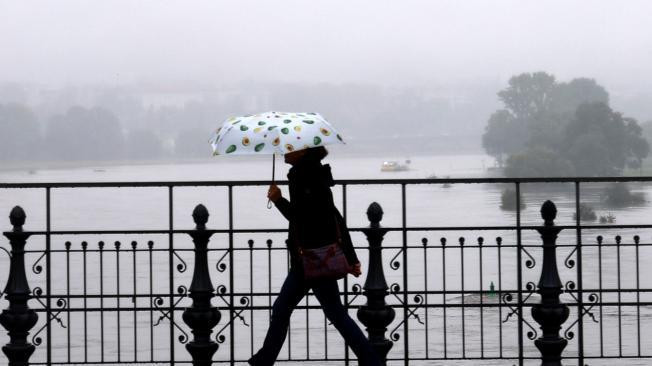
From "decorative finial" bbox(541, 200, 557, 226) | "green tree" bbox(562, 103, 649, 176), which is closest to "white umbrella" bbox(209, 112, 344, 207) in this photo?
"decorative finial" bbox(541, 200, 557, 226)

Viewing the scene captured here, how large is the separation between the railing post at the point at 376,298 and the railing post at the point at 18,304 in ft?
6.58

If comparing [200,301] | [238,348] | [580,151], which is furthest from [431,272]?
[200,301]

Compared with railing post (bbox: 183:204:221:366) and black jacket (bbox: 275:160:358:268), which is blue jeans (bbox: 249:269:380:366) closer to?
black jacket (bbox: 275:160:358:268)

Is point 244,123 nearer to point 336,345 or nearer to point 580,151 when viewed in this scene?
point 336,345

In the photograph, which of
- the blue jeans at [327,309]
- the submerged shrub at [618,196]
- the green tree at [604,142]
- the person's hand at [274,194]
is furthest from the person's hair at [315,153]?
the green tree at [604,142]

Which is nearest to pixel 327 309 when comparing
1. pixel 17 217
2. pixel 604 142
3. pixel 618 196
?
pixel 17 217

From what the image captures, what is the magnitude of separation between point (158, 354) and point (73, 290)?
24.9m

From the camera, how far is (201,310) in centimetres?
677

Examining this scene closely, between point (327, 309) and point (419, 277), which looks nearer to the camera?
point (327, 309)

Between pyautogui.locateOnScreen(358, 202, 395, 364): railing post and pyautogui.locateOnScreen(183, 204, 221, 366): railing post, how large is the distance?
2.89 ft

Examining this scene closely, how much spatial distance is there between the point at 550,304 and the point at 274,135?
192 cm

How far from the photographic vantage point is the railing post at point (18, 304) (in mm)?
6801

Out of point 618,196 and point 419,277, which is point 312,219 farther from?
point 618,196

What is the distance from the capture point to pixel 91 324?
347ft
